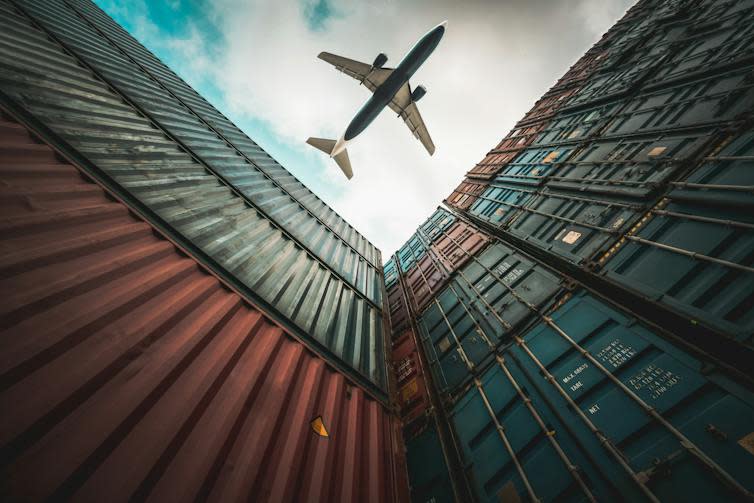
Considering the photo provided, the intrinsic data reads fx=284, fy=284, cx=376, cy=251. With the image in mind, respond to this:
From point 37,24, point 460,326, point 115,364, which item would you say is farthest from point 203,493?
point 37,24

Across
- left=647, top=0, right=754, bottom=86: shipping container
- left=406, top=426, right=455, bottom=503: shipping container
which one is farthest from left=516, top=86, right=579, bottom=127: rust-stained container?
left=406, top=426, right=455, bottom=503: shipping container

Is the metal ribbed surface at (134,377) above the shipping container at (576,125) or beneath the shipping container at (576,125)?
beneath

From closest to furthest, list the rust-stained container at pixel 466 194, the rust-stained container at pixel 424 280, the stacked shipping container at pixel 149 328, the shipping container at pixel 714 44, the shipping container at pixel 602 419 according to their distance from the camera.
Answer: the stacked shipping container at pixel 149 328
the shipping container at pixel 602 419
the shipping container at pixel 714 44
the rust-stained container at pixel 424 280
the rust-stained container at pixel 466 194

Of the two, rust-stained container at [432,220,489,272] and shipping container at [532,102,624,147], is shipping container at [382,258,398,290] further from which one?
shipping container at [532,102,624,147]

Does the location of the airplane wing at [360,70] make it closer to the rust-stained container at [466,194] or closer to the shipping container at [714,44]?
the rust-stained container at [466,194]

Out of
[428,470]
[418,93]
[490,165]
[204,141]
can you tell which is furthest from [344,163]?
[428,470]

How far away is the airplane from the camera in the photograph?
14.9 m

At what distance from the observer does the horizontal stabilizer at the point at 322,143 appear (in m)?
20.4

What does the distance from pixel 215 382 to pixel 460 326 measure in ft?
20.1

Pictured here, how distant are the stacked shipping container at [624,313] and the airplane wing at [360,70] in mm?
11759

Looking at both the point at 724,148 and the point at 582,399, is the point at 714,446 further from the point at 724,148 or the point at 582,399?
the point at 724,148

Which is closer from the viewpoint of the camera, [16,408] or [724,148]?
[16,408]

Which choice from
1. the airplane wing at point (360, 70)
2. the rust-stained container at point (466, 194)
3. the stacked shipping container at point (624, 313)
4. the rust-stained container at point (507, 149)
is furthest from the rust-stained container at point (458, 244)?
the airplane wing at point (360, 70)

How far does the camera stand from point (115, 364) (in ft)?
8.98
